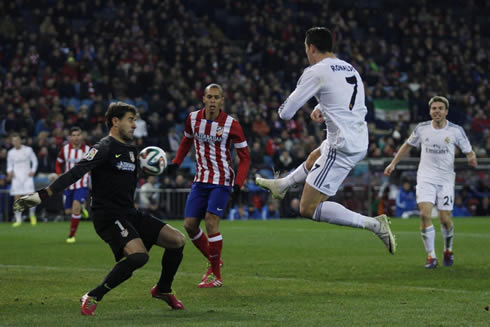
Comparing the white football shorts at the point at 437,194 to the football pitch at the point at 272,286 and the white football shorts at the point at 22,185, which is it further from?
the white football shorts at the point at 22,185

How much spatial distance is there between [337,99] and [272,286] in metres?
2.44

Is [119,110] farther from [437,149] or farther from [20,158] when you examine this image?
[20,158]

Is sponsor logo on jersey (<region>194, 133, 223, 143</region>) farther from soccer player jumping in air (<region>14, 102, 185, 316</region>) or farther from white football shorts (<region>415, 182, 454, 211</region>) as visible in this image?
white football shorts (<region>415, 182, 454, 211</region>)

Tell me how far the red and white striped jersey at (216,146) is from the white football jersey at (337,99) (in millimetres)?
2041

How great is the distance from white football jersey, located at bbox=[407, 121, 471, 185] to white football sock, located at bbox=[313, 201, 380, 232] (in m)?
4.06

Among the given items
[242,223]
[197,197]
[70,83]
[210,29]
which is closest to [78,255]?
[197,197]

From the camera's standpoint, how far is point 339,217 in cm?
852

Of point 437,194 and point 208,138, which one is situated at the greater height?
point 208,138

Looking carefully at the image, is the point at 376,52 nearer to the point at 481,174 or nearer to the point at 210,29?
the point at 210,29

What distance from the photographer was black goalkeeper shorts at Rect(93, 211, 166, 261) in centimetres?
753

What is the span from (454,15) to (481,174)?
635 inches

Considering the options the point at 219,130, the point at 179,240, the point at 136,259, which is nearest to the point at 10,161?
the point at 219,130

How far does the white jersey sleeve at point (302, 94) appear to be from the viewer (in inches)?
314

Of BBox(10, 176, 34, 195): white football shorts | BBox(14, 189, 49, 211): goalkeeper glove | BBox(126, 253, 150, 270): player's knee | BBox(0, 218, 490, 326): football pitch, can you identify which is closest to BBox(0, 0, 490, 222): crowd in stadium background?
BBox(10, 176, 34, 195): white football shorts
